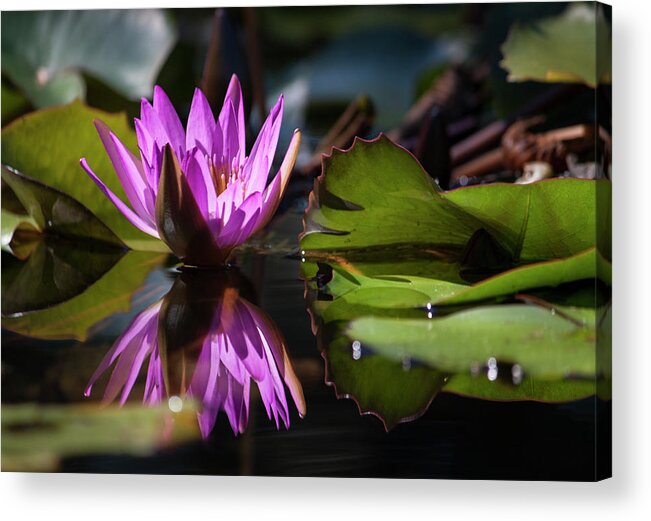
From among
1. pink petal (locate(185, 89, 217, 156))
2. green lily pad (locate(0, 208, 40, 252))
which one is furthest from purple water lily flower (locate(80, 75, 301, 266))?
green lily pad (locate(0, 208, 40, 252))

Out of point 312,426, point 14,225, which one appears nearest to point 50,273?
point 14,225

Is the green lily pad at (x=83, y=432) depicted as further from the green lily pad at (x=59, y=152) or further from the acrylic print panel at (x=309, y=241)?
the green lily pad at (x=59, y=152)

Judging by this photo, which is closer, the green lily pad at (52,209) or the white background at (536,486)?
the white background at (536,486)

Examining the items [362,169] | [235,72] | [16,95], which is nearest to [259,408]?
[362,169]

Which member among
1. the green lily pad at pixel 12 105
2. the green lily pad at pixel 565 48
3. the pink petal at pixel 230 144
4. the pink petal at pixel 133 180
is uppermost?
the green lily pad at pixel 565 48

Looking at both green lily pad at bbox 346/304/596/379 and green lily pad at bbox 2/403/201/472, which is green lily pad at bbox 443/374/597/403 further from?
green lily pad at bbox 2/403/201/472

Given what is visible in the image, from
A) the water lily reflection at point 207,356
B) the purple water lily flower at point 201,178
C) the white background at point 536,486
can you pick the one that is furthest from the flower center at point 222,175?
the white background at point 536,486

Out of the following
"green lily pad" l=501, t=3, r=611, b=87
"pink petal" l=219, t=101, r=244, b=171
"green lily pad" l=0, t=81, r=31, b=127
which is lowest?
"pink petal" l=219, t=101, r=244, b=171
